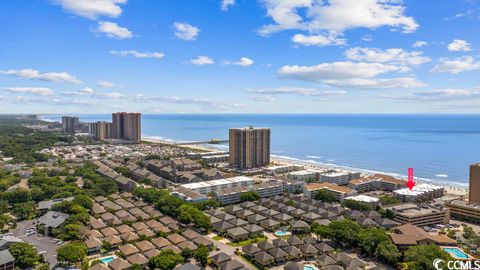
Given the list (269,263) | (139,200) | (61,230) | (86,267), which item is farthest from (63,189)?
(269,263)

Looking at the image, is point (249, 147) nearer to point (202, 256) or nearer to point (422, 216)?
point (422, 216)

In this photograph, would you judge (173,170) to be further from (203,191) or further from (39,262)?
(39,262)

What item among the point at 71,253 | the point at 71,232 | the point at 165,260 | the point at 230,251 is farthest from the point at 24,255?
the point at 230,251

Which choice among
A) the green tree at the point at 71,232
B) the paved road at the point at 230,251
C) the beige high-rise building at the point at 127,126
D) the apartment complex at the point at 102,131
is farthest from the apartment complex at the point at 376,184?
the apartment complex at the point at 102,131

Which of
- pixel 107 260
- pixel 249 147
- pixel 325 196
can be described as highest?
pixel 249 147

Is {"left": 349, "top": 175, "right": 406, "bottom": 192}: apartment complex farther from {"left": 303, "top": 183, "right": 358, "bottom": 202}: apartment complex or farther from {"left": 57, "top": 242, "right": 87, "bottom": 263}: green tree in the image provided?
{"left": 57, "top": 242, "right": 87, "bottom": 263}: green tree
